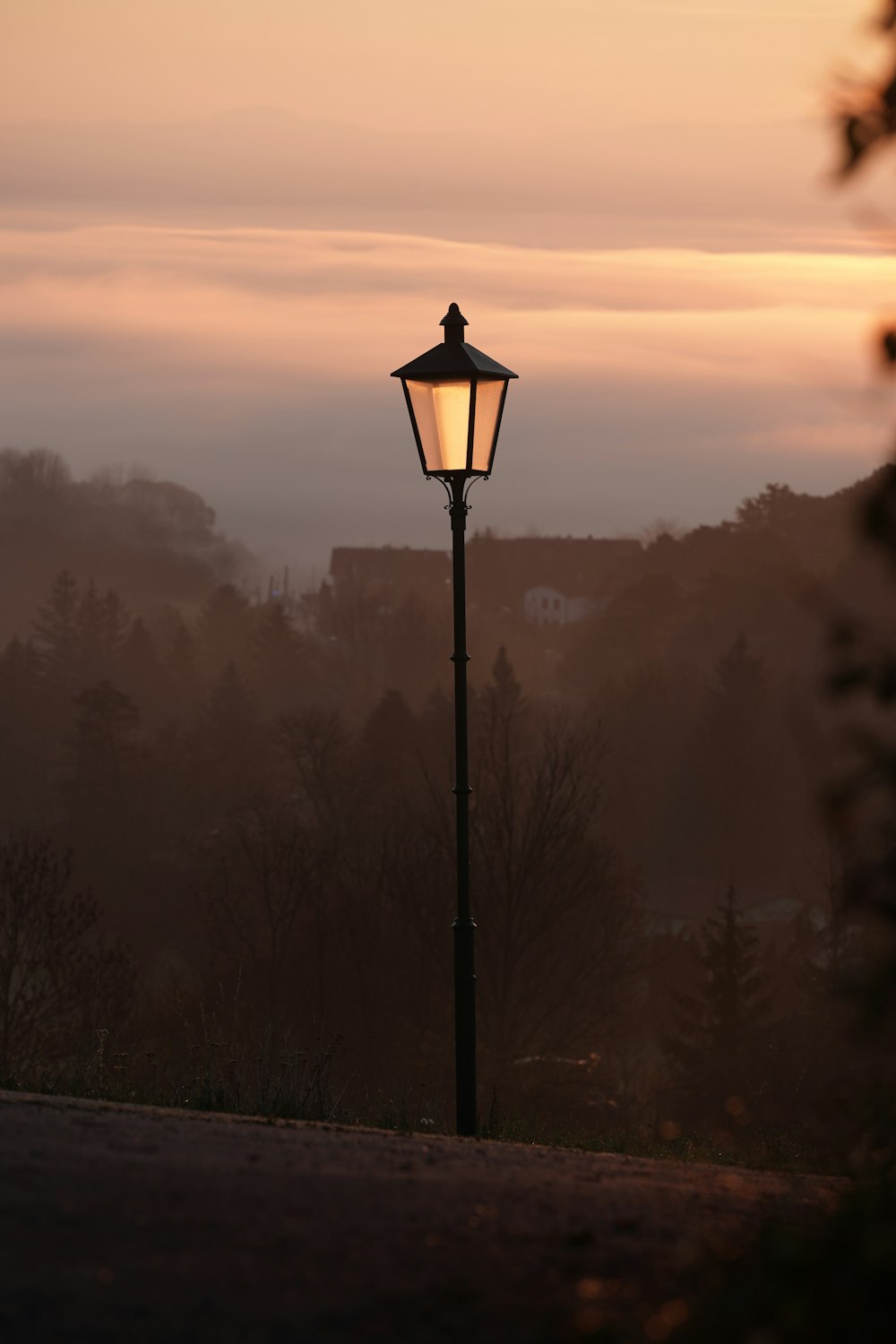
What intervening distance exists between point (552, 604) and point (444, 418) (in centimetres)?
11972

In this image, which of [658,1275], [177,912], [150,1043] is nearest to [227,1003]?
[150,1043]

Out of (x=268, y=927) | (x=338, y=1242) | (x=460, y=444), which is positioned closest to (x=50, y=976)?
(x=268, y=927)

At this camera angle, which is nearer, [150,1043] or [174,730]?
[150,1043]

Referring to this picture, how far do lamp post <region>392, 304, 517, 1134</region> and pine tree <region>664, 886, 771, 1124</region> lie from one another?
24507mm

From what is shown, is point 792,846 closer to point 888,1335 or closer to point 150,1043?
point 150,1043

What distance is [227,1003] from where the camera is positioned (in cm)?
3784

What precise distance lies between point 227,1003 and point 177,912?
669 inches

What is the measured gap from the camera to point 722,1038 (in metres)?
36.7

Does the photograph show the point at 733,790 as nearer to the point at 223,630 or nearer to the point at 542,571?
the point at 223,630

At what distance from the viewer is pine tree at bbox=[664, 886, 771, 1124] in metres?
33.6

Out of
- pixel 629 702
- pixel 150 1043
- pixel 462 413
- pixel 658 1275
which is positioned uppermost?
pixel 629 702

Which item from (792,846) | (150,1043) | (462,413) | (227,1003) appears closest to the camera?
(462,413)

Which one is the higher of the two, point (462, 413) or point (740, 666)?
point (740, 666)

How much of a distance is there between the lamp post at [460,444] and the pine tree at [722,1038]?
24507 millimetres
